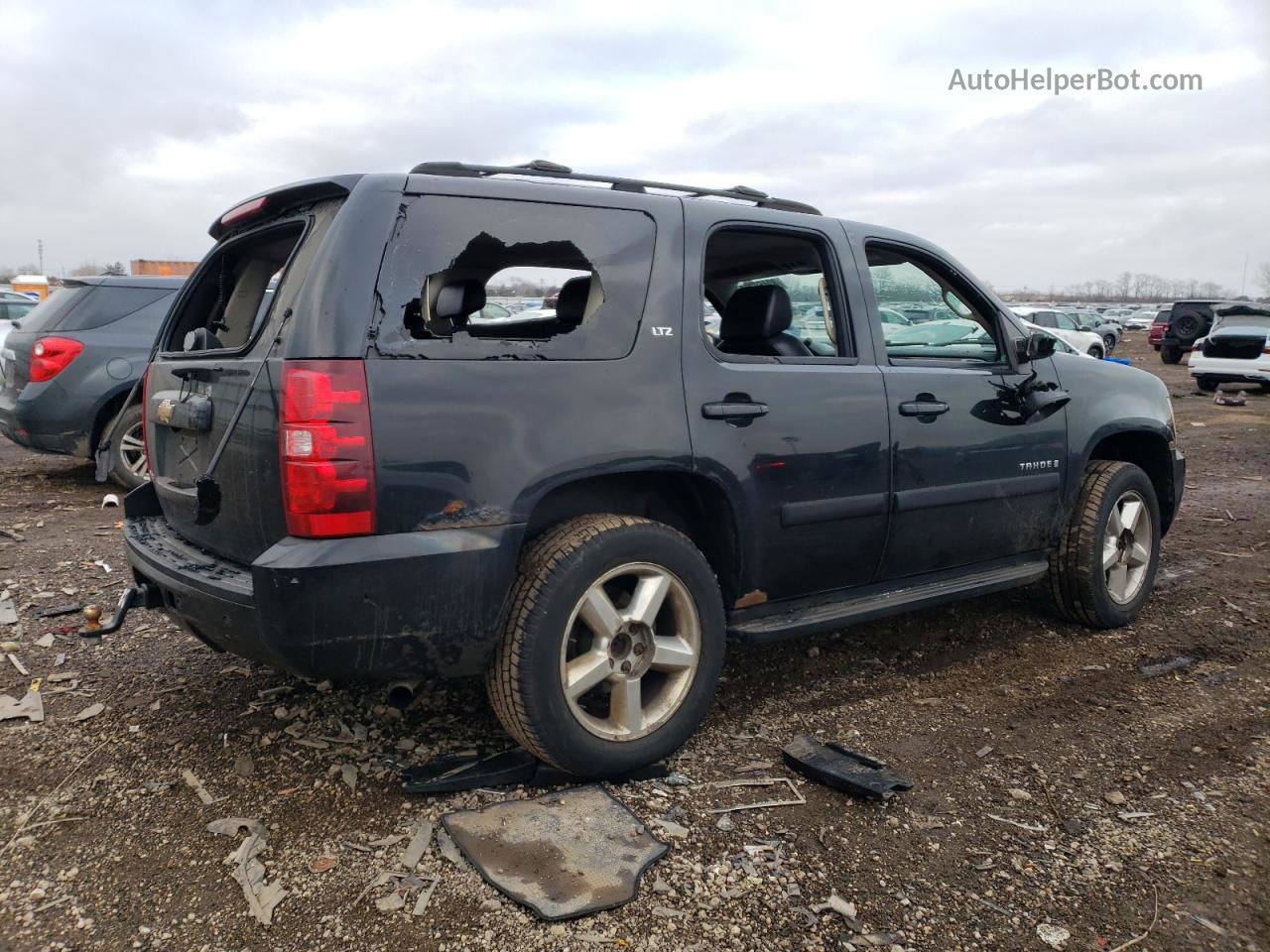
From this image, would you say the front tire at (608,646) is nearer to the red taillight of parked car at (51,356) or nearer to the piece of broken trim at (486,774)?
the piece of broken trim at (486,774)

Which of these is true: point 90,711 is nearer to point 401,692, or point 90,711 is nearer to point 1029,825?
point 401,692

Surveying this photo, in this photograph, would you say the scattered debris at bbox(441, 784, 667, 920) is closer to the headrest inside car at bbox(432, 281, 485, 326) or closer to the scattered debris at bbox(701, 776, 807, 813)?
the scattered debris at bbox(701, 776, 807, 813)

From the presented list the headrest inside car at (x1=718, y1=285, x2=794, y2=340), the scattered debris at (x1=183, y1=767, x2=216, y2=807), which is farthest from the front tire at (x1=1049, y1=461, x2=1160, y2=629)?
the scattered debris at (x1=183, y1=767, x2=216, y2=807)

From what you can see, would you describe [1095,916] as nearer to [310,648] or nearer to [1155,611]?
[310,648]

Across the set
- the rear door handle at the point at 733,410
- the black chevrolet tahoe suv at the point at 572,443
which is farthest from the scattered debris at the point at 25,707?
the rear door handle at the point at 733,410

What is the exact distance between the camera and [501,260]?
3400 mm

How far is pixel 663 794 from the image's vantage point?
296cm

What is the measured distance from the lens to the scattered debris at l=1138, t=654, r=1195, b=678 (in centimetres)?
409

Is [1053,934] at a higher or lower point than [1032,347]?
lower

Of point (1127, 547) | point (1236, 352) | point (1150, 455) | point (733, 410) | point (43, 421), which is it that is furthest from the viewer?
point (1236, 352)

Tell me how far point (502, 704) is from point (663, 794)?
1.92 ft

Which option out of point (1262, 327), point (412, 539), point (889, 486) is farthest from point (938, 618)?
point (1262, 327)

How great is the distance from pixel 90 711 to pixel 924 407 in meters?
3.34

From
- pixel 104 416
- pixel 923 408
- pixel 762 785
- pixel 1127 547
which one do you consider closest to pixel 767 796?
pixel 762 785
